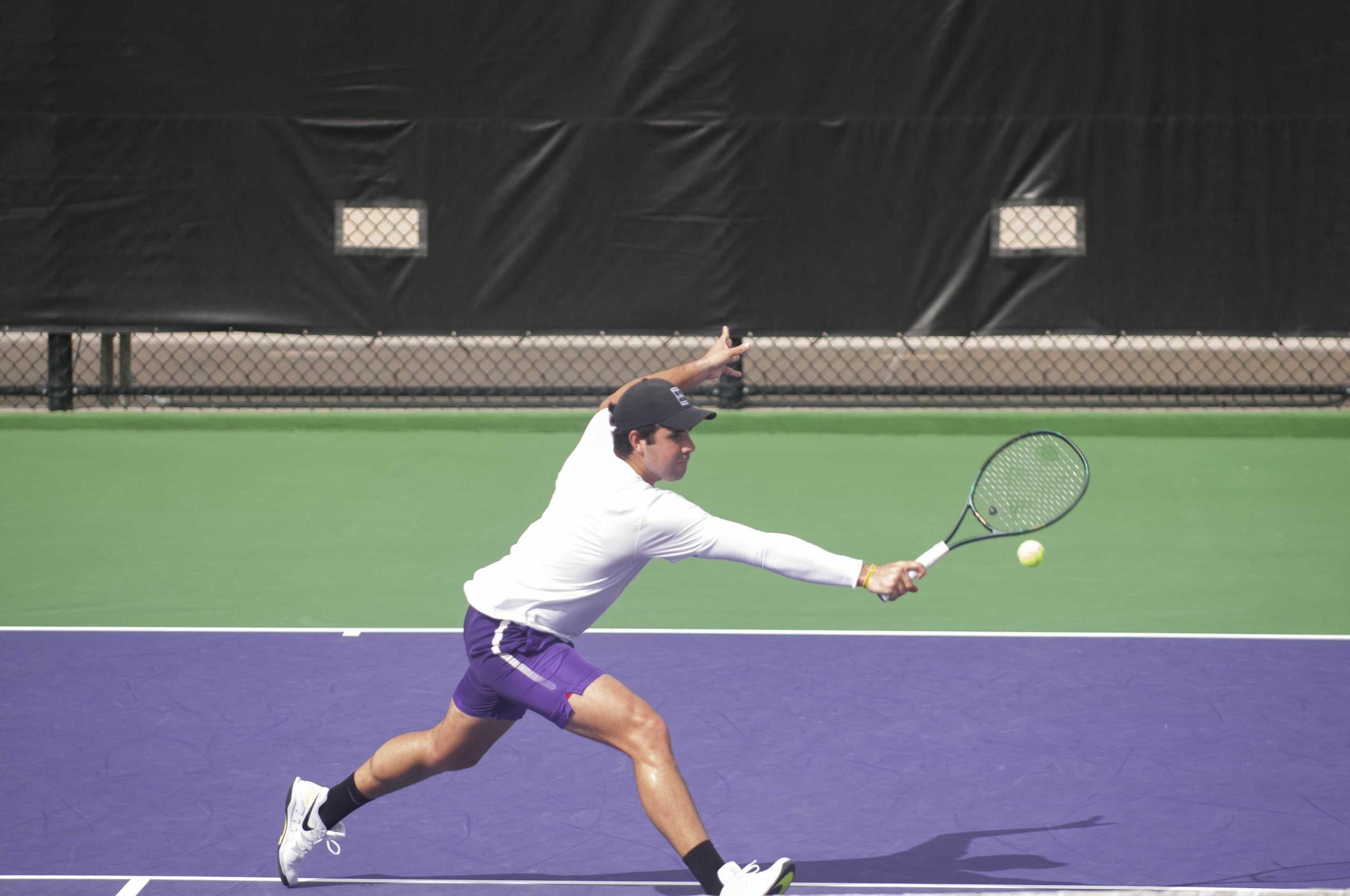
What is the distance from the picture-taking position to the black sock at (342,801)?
12.6 ft

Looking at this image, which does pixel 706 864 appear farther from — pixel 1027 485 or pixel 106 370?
pixel 106 370

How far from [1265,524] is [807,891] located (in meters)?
5.12

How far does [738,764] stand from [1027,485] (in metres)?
1.16

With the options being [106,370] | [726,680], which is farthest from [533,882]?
[106,370]

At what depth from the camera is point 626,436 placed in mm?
3668

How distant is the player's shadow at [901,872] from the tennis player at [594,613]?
249mm

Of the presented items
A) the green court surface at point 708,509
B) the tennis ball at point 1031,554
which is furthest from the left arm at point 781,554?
the green court surface at point 708,509

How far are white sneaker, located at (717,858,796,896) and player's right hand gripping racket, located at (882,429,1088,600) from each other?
4.10ft

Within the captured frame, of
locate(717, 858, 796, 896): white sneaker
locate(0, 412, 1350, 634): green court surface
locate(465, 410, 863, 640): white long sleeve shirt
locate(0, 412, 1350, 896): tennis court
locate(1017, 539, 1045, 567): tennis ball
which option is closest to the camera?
locate(717, 858, 796, 896): white sneaker

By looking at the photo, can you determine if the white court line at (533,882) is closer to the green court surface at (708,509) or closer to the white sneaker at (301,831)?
the white sneaker at (301,831)

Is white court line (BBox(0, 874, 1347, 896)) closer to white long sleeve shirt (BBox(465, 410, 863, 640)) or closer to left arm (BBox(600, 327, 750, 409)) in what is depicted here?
white long sleeve shirt (BBox(465, 410, 863, 640))

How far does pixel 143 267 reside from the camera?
10.1m

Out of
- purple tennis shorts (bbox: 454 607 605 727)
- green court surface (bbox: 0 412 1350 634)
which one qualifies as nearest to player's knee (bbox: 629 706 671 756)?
purple tennis shorts (bbox: 454 607 605 727)

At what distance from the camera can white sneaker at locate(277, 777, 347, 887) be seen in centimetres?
371
